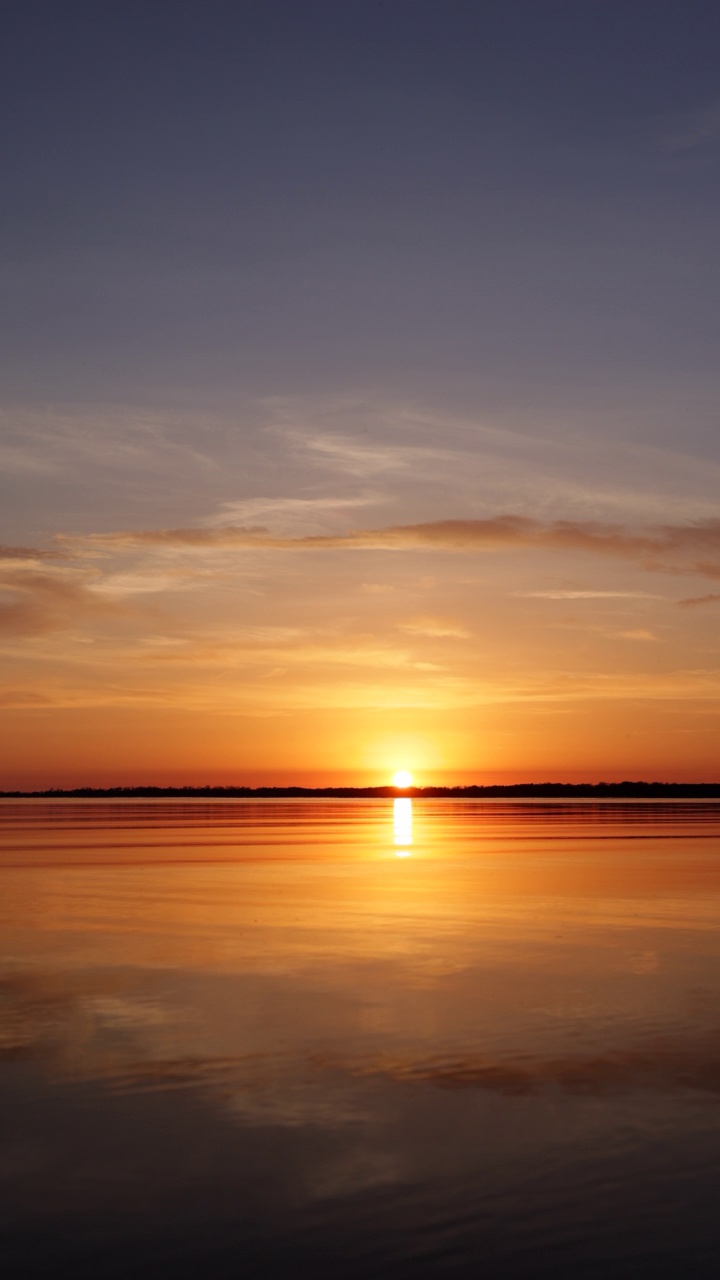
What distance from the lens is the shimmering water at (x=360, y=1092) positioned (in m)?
8.12

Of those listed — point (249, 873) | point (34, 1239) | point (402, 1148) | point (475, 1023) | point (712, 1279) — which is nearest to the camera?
point (712, 1279)

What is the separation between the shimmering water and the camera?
320 inches

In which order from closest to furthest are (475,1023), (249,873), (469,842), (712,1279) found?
(712,1279)
(475,1023)
(249,873)
(469,842)

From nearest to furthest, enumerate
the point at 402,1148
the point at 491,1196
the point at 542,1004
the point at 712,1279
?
the point at 712,1279, the point at 491,1196, the point at 402,1148, the point at 542,1004

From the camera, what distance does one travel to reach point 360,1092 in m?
11.5

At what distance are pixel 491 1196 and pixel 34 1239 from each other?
3.19 meters

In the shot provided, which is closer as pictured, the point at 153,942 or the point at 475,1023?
the point at 475,1023

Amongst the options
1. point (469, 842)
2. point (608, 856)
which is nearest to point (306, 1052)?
point (608, 856)

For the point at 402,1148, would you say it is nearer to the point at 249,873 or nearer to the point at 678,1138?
the point at 678,1138

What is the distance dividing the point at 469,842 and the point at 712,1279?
4882cm

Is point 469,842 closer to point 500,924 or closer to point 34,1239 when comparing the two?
point 500,924

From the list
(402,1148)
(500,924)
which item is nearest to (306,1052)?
(402,1148)

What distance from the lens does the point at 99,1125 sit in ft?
34.3

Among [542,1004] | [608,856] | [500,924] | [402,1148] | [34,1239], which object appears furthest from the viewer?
[608,856]
